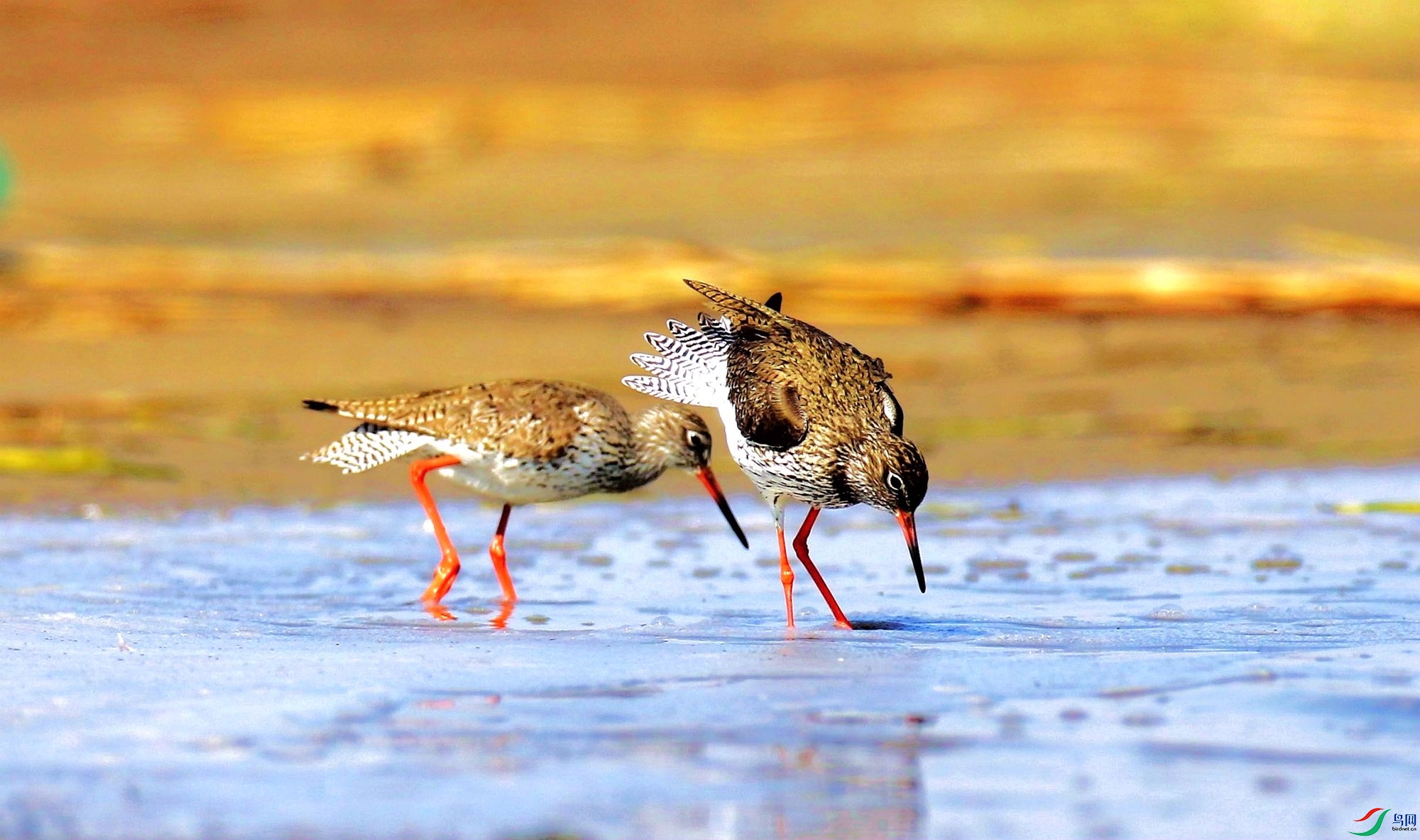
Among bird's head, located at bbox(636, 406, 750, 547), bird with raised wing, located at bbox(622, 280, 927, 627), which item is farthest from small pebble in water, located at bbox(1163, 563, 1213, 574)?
bird's head, located at bbox(636, 406, 750, 547)

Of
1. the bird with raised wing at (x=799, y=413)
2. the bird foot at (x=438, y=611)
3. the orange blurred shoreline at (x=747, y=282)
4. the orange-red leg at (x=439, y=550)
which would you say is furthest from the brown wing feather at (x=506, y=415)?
the orange blurred shoreline at (x=747, y=282)

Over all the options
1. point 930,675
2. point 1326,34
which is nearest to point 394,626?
point 930,675

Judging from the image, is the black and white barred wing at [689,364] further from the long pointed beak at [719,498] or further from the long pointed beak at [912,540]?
the long pointed beak at [912,540]

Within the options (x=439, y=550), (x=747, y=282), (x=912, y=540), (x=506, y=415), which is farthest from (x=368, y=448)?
(x=747, y=282)

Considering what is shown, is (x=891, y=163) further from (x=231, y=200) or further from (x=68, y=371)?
(x=68, y=371)

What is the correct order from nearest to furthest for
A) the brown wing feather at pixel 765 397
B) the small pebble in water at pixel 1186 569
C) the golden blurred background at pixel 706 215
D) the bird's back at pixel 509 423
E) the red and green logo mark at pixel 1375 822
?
the red and green logo mark at pixel 1375 822 < the brown wing feather at pixel 765 397 < the small pebble in water at pixel 1186 569 < the bird's back at pixel 509 423 < the golden blurred background at pixel 706 215

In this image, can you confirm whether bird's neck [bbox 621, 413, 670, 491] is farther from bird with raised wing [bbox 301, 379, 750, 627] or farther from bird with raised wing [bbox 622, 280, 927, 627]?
bird with raised wing [bbox 622, 280, 927, 627]
